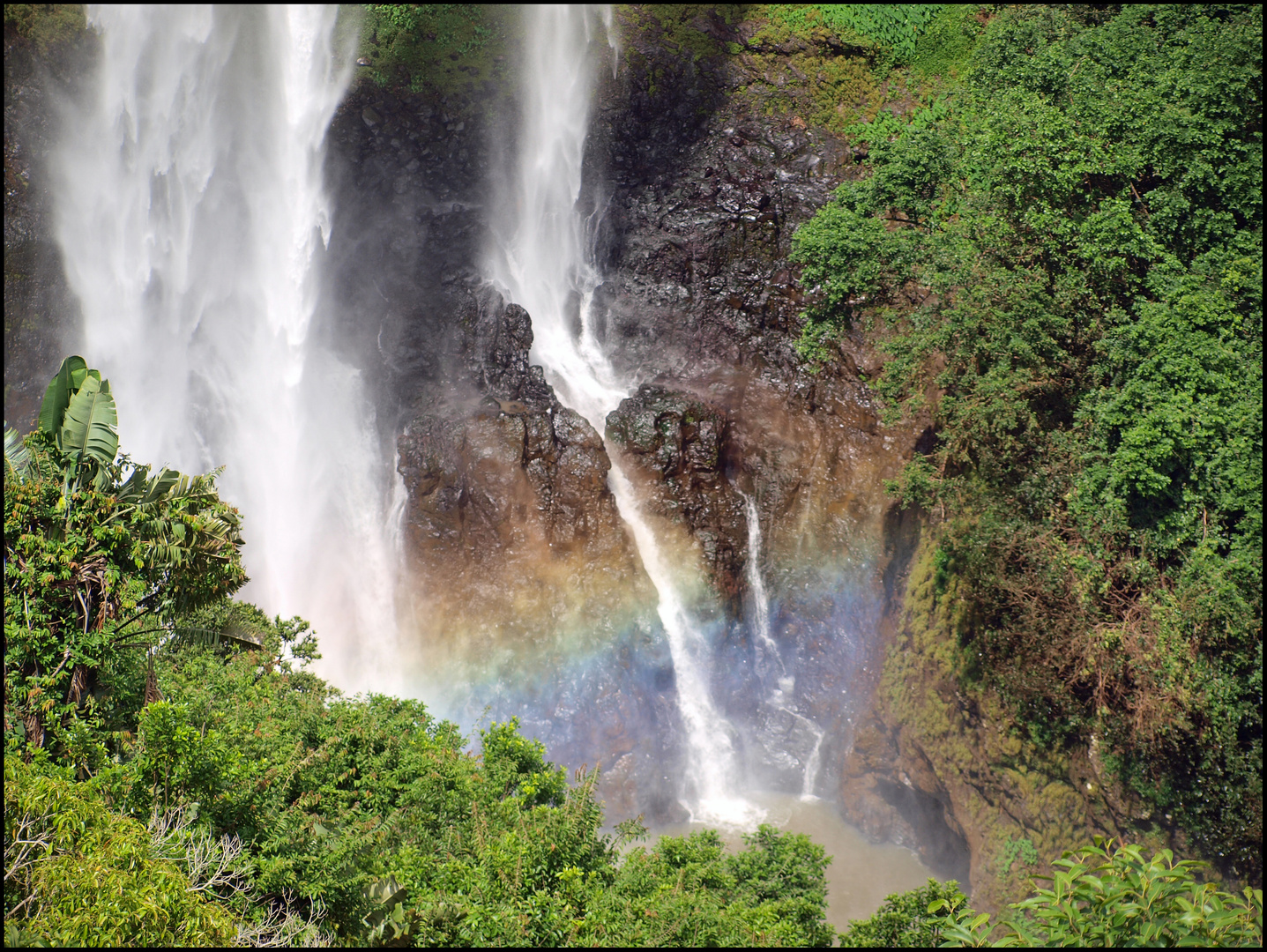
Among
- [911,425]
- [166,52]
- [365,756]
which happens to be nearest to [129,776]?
[365,756]

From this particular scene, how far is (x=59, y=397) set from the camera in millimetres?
7891

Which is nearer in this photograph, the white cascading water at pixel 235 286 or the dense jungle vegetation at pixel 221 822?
the dense jungle vegetation at pixel 221 822

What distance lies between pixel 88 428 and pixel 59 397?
1.16 feet

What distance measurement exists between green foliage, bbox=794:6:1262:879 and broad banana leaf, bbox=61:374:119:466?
12270mm

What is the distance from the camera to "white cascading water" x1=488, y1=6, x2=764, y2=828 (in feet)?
57.1

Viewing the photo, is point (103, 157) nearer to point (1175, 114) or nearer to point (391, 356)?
point (391, 356)

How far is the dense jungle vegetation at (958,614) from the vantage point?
686 centimetres

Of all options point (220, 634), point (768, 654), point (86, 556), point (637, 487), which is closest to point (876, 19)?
point (637, 487)

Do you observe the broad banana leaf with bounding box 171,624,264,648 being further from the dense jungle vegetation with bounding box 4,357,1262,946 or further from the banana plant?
the banana plant

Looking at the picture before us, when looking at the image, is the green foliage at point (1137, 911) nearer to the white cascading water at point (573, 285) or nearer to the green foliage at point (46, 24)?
the white cascading water at point (573, 285)

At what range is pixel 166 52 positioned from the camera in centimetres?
2106

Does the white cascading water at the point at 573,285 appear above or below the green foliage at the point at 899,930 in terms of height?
above

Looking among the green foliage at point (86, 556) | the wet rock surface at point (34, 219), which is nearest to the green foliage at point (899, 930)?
the green foliage at point (86, 556)

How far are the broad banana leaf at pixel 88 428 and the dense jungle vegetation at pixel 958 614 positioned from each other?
3 cm
